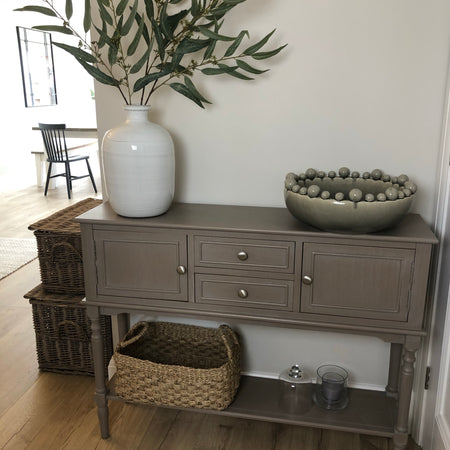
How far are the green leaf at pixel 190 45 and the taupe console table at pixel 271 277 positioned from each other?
0.57 metres

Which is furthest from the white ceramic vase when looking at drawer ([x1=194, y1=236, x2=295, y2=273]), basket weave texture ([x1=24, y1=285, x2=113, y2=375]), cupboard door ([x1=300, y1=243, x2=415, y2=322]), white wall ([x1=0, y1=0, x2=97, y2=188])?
white wall ([x1=0, y1=0, x2=97, y2=188])

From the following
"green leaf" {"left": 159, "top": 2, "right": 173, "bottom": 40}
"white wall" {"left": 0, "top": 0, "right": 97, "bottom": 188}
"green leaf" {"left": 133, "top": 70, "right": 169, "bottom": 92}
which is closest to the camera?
"green leaf" {"left": 159, "top": 2, "right": 173, "bottom": 40}

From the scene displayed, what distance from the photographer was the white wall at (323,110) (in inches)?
70.4

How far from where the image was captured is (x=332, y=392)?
193 centimetres

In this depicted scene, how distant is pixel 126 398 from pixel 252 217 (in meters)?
0.85

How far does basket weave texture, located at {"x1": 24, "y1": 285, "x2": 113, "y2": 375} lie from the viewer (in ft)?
7.97

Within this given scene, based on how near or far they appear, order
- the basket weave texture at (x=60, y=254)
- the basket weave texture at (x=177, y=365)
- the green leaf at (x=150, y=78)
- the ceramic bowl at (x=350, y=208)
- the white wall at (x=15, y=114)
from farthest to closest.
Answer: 1. the white wall at (x=15, y=114)
2. the basket weave texture at (x=60, y=254)
3. the basket weave texture at (x=177, y=365)
4. the green leaf at (x=150, y=78)
5. the ceramic bowl at (x=350, y=208)

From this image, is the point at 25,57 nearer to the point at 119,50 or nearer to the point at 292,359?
the point at 119,50

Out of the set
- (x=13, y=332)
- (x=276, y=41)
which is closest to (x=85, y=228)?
(x=276, y=41)

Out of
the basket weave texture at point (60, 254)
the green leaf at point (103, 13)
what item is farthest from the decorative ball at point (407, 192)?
the basket weave texture at point (60, 254)

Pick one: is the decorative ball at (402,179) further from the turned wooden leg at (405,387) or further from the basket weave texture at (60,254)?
the basket weave texture at (60,254)

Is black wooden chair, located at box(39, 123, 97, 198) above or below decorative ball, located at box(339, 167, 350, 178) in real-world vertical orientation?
below

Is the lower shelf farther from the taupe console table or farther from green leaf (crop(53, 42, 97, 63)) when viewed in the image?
green leaf (crop(53, 42, 97, 63))

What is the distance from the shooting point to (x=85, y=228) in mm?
1807
